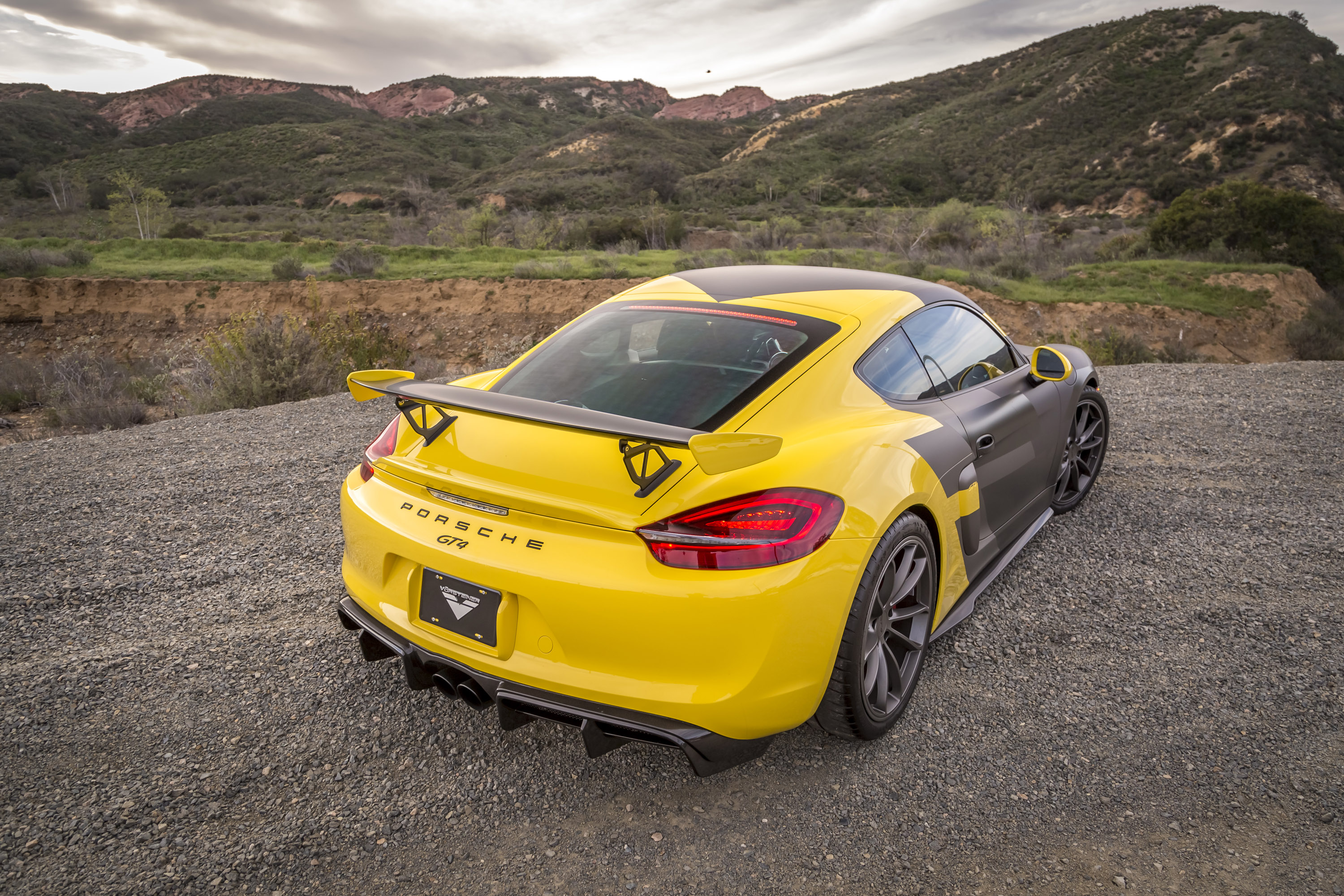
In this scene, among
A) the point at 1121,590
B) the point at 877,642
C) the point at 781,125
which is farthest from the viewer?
the point at 781,125

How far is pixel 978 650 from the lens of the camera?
3.10 meters

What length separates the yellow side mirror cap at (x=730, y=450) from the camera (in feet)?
5.59

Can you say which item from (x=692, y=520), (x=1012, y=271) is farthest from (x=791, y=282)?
(x=1012, y=271)

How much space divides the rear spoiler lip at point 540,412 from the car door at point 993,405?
141 cm

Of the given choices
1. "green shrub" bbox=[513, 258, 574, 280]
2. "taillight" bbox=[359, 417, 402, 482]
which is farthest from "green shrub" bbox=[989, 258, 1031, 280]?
"taillight" bbox=[359, 417, 402, 482]

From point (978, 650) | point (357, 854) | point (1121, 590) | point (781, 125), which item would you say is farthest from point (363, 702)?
point (781, 125)

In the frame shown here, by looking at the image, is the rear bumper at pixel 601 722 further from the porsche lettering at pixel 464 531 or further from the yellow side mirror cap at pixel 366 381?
the yellow side mirror cap at pixel 366 381

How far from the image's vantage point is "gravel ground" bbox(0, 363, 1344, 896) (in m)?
2.04

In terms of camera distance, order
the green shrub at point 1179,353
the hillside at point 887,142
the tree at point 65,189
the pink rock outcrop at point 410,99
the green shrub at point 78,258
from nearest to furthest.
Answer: the green shrub at point 1179,353, the green shrub at point 78,258, the hillside at point 887,142, the tree at point 65,189, the pink rock outcrop at point 410,99

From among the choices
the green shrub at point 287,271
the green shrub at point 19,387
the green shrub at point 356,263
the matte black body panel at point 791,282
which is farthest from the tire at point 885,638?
the green shrub at point 287,271

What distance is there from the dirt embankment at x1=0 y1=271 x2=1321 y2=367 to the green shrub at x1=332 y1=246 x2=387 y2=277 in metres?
0.78

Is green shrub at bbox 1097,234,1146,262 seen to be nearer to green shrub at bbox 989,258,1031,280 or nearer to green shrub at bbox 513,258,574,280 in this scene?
green shrub at bbox 989,258,1031,280

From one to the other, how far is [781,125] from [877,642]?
69.0m

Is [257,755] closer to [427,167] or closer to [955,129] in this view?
[955,129]
